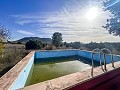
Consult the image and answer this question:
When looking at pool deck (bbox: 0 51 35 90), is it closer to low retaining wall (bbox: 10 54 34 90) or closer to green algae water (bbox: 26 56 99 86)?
low retaining wall (bbox: 10 54 34 90)

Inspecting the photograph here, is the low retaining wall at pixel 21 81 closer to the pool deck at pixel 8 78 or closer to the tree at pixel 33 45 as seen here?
the pool deck at pixel 8 78

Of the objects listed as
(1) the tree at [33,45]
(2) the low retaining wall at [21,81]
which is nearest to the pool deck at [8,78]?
(2) the low retaining wall at [21,81]

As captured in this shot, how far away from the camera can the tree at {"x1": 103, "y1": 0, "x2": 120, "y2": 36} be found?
10.5 meters

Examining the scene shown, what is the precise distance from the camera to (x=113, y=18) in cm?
1087

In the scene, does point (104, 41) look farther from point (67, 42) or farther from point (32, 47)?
point (32, 47)

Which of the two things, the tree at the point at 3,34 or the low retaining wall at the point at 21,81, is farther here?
the tree at the point at 3,34

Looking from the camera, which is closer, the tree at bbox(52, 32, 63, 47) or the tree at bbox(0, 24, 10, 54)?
the tree at bbox(0, 24, 10, 54)

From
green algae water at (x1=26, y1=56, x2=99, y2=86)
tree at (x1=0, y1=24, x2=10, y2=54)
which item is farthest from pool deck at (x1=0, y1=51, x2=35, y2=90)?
tree at (x1=0, y1=24, x2=10, y2=54)

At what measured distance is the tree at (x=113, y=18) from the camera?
34.4 feet

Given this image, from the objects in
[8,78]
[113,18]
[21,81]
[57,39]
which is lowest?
[21,81]

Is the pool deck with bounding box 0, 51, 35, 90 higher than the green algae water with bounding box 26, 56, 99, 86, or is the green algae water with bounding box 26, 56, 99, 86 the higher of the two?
the pool deck with bounding box 0, 51, 35, 90

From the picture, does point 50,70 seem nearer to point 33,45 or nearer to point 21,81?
point 21,81

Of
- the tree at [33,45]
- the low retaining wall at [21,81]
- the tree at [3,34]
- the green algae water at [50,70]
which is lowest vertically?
the green algae water at [50,70]

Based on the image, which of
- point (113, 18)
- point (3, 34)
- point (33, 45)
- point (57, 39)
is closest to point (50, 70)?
point (3, 34)
